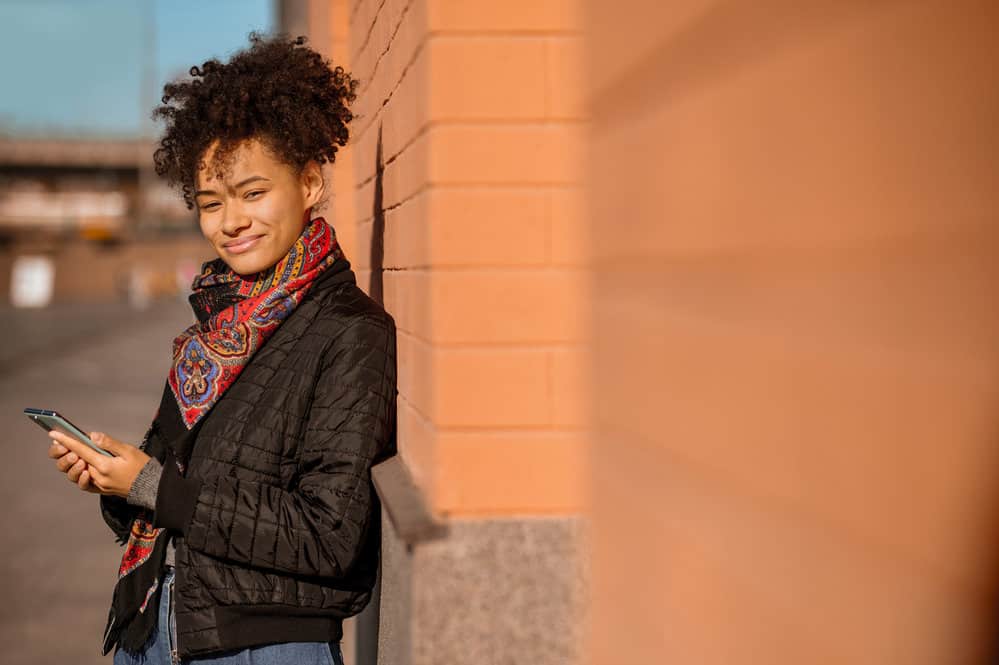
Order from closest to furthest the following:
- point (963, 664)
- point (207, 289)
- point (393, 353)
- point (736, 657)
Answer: point (963, 664) → point (736, 657) → point (393, 353) → point (207, 289)

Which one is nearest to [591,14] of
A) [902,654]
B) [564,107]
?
[564,107]

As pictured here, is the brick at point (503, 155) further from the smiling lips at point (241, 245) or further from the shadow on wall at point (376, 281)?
the shadow on wall at point (376, 281)

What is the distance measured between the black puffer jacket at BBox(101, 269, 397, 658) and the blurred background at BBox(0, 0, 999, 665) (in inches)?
3.8

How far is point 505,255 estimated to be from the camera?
5.75 ft

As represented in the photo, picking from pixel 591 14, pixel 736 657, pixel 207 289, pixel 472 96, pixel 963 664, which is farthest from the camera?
pixel 207 289

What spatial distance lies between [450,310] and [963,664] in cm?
113

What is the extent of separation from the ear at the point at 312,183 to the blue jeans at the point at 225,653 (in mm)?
891

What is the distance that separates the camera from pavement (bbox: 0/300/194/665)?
5.32 m

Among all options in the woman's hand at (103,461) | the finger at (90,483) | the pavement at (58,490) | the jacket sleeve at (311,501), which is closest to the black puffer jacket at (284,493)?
the jacket sleeve at (311,501)

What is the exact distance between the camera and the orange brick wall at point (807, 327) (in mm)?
747

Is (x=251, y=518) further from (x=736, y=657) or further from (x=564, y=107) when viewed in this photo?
(x=736, y=657)

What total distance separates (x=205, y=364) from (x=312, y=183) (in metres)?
0.51

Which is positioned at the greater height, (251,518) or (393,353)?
(393,353)

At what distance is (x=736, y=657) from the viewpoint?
1049mm
